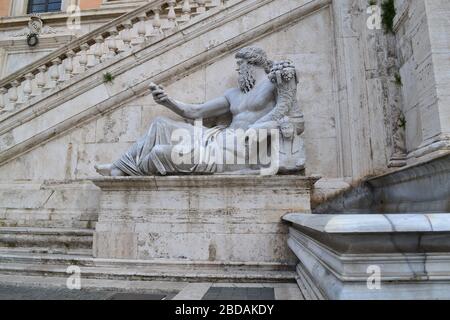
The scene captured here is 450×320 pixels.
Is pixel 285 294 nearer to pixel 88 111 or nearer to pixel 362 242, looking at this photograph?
pixel 362 242

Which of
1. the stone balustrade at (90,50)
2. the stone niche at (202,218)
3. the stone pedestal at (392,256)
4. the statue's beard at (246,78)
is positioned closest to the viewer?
the stone pedestal at (392,256)

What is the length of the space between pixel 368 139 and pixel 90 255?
14.0 feet

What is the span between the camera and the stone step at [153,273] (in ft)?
11.6

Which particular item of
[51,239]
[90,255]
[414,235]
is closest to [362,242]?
[414,235]

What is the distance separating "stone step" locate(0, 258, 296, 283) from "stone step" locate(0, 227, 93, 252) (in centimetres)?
49

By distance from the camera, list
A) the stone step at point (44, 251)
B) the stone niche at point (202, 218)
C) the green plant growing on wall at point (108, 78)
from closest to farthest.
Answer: the stone niche at point (202, 218) < the stone step at point (44, 251) < the green plant growing on wall at point (108, 78)

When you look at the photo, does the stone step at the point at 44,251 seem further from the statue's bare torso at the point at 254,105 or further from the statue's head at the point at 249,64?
the statue's head at the point at 249,64

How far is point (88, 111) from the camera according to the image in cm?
548

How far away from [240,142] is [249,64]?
136 centimetres

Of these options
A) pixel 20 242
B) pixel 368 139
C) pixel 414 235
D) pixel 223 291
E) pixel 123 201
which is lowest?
pixel 223 291

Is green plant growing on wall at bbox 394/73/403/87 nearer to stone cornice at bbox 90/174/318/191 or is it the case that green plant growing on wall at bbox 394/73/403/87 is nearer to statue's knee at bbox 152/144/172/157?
stone cornice at bbox 90/174/318/191

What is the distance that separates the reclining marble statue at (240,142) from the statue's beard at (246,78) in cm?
15

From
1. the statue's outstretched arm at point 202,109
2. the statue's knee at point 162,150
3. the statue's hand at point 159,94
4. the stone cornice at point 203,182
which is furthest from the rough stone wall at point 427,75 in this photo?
the statue's hand at point 159,94

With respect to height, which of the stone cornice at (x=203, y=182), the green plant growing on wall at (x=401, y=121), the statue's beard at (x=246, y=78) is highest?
the statue's beard at (x=246, y=78)
